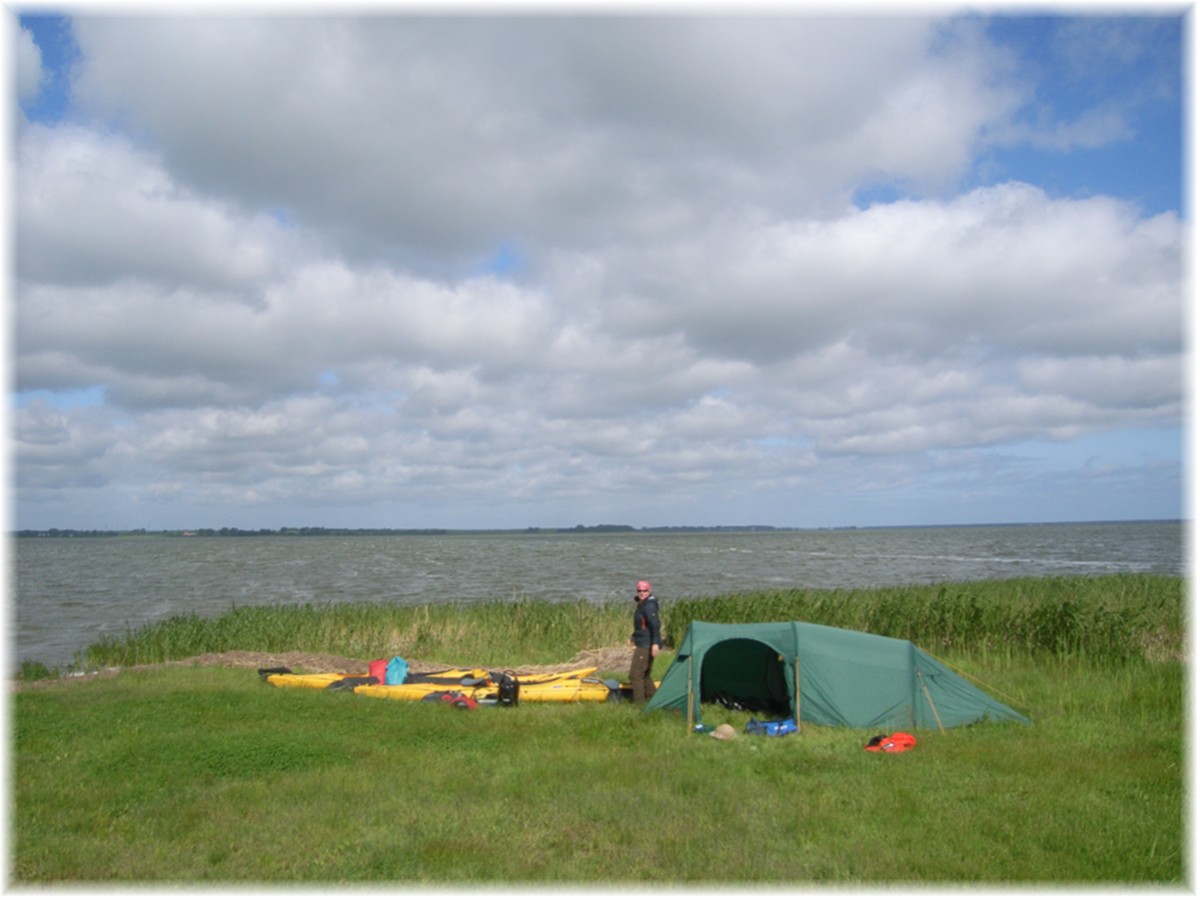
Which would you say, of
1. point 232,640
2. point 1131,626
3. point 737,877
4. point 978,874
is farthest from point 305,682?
point 1131,626

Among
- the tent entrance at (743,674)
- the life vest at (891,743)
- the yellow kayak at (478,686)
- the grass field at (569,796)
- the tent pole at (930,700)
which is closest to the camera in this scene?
the grass field at (569,796)

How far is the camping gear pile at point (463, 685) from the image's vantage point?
12.9 m

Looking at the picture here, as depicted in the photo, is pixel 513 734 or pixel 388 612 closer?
pixel 513 734

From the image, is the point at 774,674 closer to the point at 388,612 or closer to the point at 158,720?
the point at 158,720

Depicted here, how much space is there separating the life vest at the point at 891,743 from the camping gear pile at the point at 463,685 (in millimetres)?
4181

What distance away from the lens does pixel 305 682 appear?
1447 cm

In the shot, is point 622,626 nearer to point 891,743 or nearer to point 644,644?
point 644,644

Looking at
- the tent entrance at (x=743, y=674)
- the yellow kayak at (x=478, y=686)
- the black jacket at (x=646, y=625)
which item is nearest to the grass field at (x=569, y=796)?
the yellow kayak at (x=478, y=686)

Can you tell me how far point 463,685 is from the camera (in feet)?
45.8

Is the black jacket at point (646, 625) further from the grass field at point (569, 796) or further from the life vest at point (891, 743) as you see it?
the life vest at point (891, 743)

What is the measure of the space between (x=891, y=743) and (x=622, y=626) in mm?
12787

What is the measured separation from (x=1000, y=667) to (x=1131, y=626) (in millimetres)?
3480

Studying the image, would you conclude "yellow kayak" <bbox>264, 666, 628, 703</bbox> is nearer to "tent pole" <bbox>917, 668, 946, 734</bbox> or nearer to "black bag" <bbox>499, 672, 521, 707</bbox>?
"black bag" <bbox>499, 672, 521, 707</bbox>

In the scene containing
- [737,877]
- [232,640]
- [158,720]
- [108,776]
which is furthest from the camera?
[232,640]
